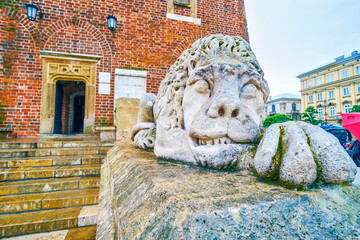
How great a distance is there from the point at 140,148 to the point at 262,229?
1.77 metres

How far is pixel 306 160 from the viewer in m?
0.76

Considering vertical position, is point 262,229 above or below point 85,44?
below

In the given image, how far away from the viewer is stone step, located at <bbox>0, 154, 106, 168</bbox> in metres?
2.94

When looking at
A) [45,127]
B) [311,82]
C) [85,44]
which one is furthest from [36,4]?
[311,82]

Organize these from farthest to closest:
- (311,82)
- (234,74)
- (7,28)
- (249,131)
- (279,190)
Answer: (311,82) → (7,28) → (234,74) → (249,131) → (279,190)

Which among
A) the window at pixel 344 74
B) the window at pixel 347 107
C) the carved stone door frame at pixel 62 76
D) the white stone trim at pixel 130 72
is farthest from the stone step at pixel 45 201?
the window at pixel 344 74

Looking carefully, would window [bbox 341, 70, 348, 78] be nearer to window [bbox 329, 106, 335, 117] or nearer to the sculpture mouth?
window [bbox 329, 106, 335, 117]

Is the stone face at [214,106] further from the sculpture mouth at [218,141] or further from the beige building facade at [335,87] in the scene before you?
the beige building facade at [335,87]

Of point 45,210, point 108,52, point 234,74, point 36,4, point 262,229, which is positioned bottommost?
point 45,210

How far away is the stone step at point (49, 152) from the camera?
3227 millimetres

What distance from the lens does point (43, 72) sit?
5.79m

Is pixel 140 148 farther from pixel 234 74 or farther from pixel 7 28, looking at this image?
pixel 7 28

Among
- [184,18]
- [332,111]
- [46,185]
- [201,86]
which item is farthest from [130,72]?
[332,111]

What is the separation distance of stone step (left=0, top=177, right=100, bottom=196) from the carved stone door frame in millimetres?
3567
